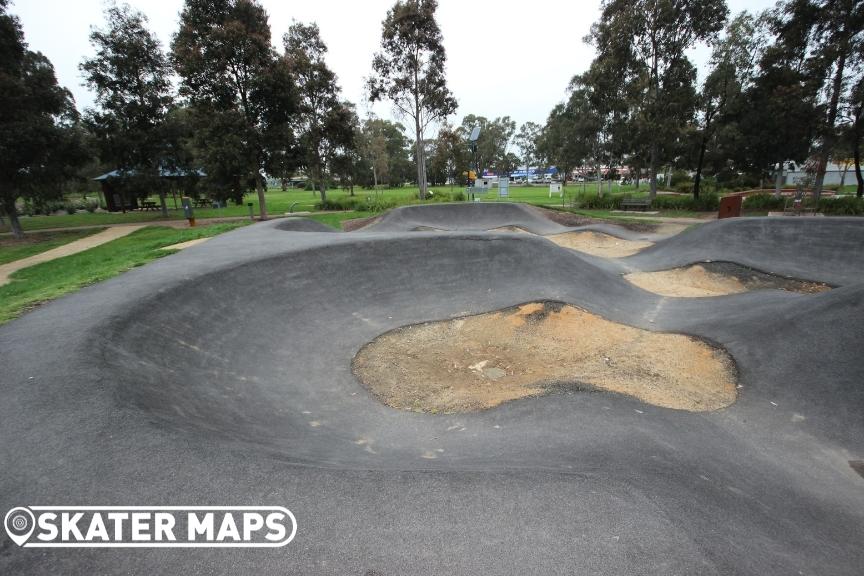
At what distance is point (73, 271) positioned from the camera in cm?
1118

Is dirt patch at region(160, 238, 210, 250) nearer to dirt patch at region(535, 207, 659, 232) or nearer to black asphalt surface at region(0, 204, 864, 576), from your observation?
black asphalt surface at region(0, 204, 864, 576)

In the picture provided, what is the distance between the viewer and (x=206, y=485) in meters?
2.65

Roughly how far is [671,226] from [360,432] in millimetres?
22824

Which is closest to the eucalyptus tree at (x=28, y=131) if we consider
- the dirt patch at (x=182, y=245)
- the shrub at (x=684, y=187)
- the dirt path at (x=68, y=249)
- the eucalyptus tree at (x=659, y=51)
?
the dirt path at (x=68, y=249)

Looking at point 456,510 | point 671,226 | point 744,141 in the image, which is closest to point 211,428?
point 456,510

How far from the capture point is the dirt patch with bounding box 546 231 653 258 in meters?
17.5

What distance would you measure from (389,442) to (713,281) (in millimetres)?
12643

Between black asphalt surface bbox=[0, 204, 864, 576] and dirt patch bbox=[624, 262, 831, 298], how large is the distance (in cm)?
198

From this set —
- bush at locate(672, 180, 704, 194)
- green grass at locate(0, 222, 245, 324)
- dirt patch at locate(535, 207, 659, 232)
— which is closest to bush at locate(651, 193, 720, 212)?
dirt patch at locate(535, 207, 659, 232)

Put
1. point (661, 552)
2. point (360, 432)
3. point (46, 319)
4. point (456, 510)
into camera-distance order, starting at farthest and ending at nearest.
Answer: point (46, 319) → point (360, 432) → point (456, 510) → point (661, 552)

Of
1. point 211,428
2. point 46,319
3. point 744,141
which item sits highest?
point 744,141

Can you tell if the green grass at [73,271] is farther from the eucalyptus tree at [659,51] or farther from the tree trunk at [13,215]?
the eucalyptus tree at [659,51]

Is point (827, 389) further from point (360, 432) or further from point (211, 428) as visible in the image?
point (211, 428)

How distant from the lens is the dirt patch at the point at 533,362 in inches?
237
